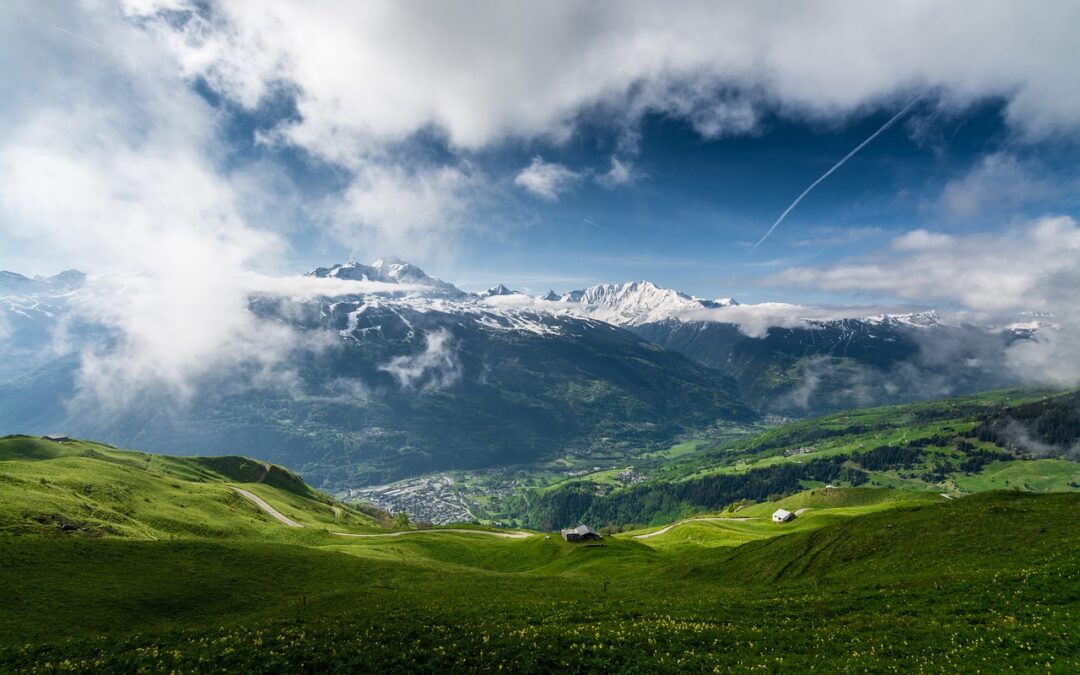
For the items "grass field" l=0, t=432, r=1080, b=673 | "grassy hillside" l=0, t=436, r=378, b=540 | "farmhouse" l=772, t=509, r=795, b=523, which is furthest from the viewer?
"farmhouse" l=772, t=509, r=795, b=523

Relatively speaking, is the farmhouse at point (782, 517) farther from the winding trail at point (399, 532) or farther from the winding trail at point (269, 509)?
the winding trail at point (269, 509)

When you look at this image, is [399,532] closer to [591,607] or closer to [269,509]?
[269,509]

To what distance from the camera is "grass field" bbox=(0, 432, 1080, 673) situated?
1011 inches

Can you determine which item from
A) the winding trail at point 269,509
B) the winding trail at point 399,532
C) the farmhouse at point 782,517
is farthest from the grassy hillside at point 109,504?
the farmhouse at point 782,517

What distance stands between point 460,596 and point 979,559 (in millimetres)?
47804

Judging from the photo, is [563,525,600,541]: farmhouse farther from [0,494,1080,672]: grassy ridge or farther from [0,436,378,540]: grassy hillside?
[0,436,378,540]: grassy hillside

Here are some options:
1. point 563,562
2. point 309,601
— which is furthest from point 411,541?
point 309,601

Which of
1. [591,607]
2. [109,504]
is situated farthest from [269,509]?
[591,607]

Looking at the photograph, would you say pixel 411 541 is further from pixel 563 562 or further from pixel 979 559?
pixel 979 559

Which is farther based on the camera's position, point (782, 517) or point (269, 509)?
point (269, 509)

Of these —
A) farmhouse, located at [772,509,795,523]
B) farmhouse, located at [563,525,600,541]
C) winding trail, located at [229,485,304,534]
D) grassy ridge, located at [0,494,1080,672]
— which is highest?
grassy ridge, located at [0,494,1080,672]

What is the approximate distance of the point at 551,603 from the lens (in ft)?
132

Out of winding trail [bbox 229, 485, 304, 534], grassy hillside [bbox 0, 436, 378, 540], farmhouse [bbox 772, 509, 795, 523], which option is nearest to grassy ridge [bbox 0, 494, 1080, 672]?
grassy hillside [bbox 0, 436, 378, 540]

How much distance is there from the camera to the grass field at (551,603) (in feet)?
84.2
